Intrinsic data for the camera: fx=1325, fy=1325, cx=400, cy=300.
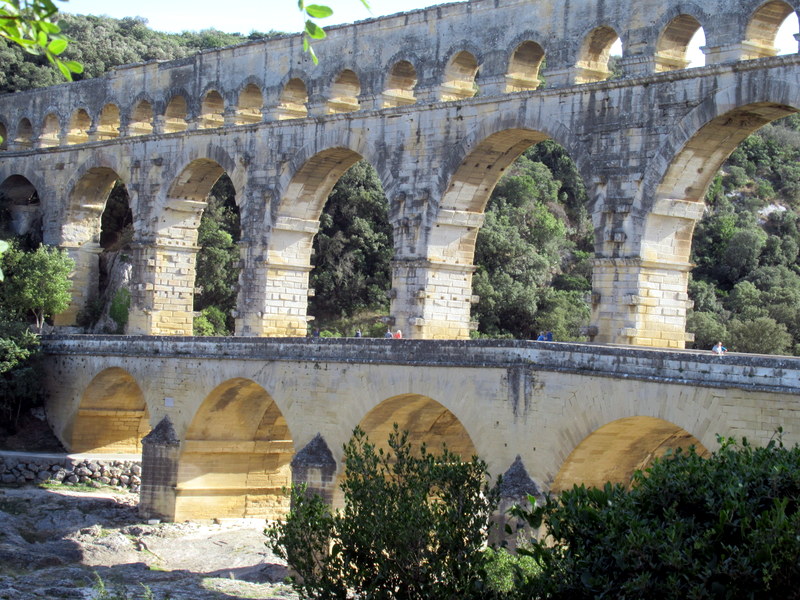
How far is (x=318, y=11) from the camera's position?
8.32 m

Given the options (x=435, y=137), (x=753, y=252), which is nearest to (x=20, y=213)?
(x=435, y=137)

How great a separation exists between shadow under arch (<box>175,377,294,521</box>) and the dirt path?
560 millimetres

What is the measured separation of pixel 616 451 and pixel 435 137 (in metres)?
10.5

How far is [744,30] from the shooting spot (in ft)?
78.9

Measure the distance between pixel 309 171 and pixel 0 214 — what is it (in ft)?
53.4

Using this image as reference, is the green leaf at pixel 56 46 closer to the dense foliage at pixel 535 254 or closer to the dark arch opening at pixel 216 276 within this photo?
the dense foliage at pixel 535 254

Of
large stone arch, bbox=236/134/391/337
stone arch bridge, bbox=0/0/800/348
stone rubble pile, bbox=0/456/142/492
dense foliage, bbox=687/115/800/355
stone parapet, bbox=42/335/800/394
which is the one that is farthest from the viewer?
dense foliage, bbox=687/115/800/355

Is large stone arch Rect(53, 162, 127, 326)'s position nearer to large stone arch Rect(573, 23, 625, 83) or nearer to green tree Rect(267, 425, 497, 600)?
large stone arch Rect(573, 23, 625, 83)

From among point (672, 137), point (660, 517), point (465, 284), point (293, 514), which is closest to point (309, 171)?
point (465, 284)

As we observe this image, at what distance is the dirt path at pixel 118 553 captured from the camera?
23.7m

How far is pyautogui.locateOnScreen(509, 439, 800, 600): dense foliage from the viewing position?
1203cm

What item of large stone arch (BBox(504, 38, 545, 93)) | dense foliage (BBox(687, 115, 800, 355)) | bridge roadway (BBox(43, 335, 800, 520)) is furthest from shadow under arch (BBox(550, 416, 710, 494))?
dense foliage (BBox(687, 115, 800, 355))

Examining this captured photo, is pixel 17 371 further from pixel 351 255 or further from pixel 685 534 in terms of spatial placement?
pixel 685 534

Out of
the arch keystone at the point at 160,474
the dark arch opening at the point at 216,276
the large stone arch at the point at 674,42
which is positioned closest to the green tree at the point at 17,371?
the arch keystone at the point at 160,474
